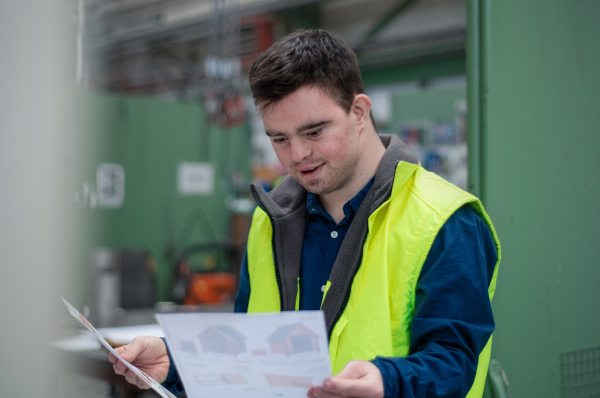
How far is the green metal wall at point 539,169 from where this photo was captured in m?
1.65

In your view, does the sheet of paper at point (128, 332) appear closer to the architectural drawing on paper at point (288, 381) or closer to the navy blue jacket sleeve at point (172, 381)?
the navy blue jacket sleeve at point (172, 381)

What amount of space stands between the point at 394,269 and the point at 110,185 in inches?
150

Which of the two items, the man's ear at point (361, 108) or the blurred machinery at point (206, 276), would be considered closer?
the man's ear at point (361, 108)

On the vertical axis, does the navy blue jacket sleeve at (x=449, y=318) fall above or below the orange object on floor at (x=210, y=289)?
above

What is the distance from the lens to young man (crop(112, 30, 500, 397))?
41.0 inches

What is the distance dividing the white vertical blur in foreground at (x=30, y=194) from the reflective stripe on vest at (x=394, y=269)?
2.06ft

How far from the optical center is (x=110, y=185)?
179 inches

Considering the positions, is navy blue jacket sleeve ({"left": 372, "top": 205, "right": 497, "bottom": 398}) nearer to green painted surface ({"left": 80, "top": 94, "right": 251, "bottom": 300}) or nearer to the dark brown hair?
the dark brown hair

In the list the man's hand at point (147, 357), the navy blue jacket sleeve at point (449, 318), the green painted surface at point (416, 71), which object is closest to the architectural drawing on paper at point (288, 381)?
the navy blue jacket sleeve at point (449, 318)

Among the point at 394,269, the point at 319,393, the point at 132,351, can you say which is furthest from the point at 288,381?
the point at 132,351

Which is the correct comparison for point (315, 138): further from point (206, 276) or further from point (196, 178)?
point (196, 178)

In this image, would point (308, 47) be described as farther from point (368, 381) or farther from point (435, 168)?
point (435, 168)

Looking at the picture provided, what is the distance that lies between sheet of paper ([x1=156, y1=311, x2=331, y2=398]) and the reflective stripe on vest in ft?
0.68

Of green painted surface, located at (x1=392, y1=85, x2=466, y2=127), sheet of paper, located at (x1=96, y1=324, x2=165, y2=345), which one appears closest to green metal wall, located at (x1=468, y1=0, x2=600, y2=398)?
sheet of paper, located at (x1=96, y1=324, x2=165, y2=345)
